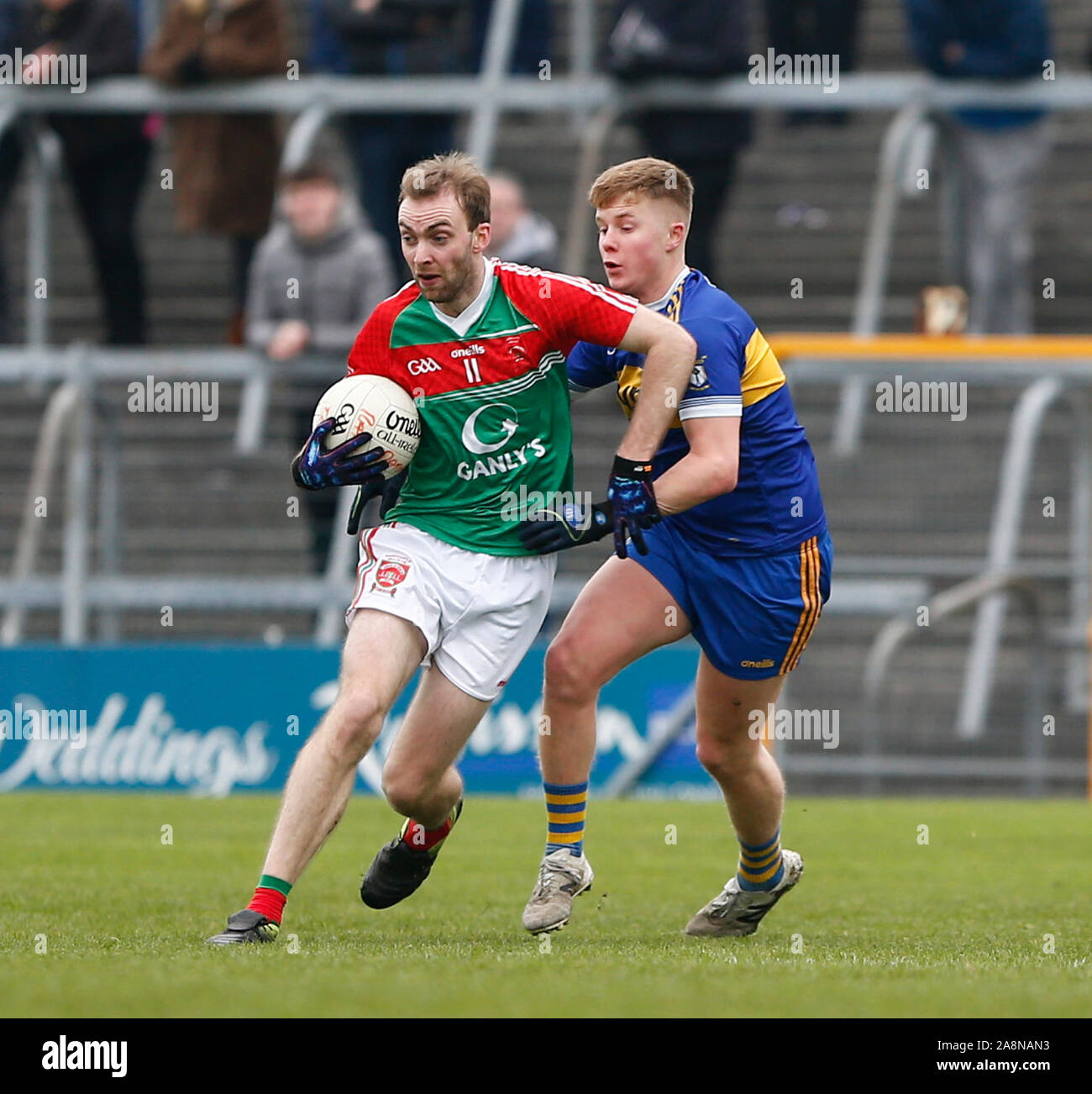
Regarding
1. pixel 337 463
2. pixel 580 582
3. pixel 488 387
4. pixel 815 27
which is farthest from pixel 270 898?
pixel 815 27

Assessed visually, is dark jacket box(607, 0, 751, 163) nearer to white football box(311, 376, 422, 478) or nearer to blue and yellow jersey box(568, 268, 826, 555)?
blue and yellow jersey box(568, 268, 826, 555)

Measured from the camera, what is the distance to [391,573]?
713 centimetres

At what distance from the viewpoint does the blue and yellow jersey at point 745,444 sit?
738 centimetres

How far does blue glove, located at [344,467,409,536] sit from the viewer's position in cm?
739

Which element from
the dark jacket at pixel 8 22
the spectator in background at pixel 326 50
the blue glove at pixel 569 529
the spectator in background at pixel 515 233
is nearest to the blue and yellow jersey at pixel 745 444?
the blue glove at pixel 569 529

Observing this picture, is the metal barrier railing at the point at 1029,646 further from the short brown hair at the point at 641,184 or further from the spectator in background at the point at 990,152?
the short brown hair at the point at 641,184

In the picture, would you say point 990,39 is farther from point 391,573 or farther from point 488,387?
point 391,573

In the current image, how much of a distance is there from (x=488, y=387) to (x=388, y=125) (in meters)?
8.37

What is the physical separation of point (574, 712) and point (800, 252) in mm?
10616

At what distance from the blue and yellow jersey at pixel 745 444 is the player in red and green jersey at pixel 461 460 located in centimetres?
21

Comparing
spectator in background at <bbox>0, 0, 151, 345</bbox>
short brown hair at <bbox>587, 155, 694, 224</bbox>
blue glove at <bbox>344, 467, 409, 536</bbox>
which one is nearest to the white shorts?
blue glove at <bbox>344, 467, 409, 536</bbox>

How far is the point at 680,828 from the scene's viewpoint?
36.2 feet

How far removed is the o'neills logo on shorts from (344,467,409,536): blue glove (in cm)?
23

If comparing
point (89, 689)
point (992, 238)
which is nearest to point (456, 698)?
point (89, 689)
